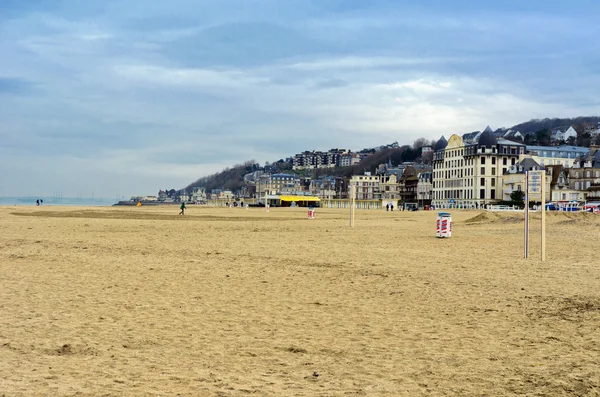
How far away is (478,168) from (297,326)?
383 feet

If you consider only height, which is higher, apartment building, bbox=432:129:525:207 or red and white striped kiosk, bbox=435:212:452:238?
apartment building, bbox=432:129:525:207

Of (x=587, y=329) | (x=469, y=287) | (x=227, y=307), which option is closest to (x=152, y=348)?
(x=227, y=307)

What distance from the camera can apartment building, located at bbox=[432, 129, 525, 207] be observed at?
118950mm

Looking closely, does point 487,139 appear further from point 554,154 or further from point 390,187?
point 390,187

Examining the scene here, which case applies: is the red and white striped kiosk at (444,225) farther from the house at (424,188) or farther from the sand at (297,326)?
the house at (424,188)

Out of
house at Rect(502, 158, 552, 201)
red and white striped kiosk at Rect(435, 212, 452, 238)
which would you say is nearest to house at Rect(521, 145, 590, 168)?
house at Rect(502, 158, 552, 201)

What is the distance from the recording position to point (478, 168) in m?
120

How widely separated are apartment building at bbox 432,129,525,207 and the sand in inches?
4174

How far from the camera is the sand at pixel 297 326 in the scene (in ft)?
19.4

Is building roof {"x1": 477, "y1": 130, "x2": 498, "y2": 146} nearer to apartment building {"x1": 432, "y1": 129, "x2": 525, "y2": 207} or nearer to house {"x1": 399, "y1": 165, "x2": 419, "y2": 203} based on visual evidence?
apartment building {"x1": 432, "y1": 129, "x2": 525, "y2": 207}

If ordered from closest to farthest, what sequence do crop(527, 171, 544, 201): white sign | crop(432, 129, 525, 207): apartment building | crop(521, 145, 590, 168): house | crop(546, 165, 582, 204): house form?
crop(527, 171, 544, 201): white sign, crop(546, 165, 582, 204): house, crop(432, 129, 525, 207): apartment building, crop(521, 145, 590, 168): house

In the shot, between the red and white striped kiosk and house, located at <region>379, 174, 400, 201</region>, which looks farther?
house, located at <region>379, 174, 400, 201</region>

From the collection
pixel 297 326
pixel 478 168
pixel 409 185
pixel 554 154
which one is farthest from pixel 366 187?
pixel 297 326

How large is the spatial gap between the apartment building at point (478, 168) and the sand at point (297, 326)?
348 ft
